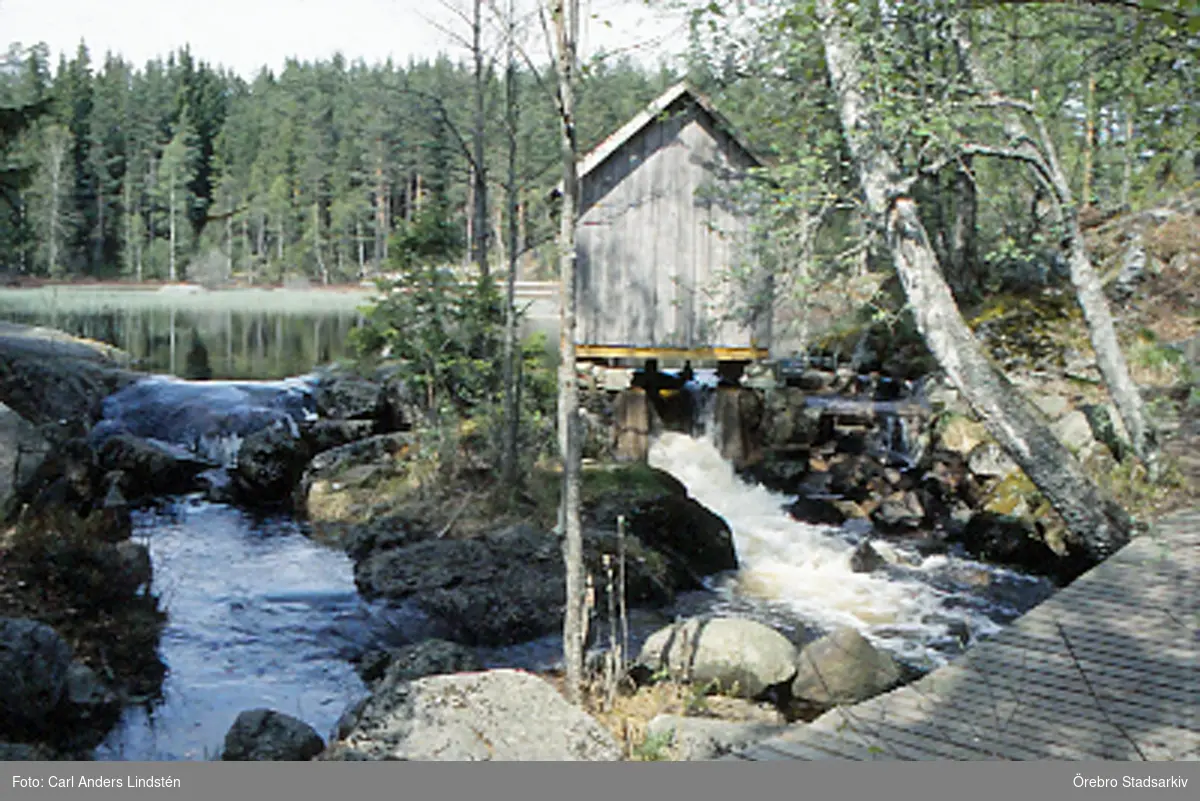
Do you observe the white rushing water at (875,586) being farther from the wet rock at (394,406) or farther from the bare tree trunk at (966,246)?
the bare tree trunk at (966,246)

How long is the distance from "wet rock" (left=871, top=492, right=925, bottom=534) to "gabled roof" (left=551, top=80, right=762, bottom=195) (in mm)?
4922

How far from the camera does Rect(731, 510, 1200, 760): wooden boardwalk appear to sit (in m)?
4.72

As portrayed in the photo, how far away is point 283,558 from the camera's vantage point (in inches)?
437

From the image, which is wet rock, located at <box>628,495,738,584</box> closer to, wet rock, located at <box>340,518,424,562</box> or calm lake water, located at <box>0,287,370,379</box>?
wet rock, located at <box>340,518,424,562</box>

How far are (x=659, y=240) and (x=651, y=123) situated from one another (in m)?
1.61

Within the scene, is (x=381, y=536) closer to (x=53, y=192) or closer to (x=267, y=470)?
(x=267, y=470)

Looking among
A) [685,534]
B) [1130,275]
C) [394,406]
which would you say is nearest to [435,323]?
[685,534]

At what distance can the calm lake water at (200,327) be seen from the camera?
26.5 metres

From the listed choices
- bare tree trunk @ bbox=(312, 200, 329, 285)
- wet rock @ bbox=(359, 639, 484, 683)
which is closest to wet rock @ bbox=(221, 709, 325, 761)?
wet rock @ bbox=(359, 639, 484, 683)

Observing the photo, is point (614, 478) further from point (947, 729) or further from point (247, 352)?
point (247, 352)

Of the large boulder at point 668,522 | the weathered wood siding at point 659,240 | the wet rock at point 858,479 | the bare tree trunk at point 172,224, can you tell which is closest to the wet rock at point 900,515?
the wet rock at point 858,479

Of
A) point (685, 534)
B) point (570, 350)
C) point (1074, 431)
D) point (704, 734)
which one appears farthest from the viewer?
point (1074, 431)

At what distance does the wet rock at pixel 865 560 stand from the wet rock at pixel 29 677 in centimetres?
765

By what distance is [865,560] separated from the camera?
1117 cm
